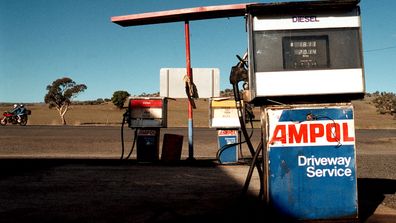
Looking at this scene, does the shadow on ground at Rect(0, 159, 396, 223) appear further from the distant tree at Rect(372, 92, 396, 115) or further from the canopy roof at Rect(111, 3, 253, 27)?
the distant tree at Rect(372, 92, 396, 115)

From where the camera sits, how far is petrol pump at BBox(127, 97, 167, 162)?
10.1 meters

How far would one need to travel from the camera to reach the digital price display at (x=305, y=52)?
4.29 meters

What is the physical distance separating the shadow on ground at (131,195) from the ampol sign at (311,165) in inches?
11.7

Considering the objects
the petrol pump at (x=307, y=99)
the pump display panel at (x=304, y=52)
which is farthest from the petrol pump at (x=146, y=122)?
the pump display panel at (x=304, y=52)

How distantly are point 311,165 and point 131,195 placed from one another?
2.87m

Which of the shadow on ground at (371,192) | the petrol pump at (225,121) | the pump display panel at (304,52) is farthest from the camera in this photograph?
the petrol pump at (225,121)

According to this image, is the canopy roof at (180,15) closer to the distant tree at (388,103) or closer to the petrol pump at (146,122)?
the petrol pump at (146,122)

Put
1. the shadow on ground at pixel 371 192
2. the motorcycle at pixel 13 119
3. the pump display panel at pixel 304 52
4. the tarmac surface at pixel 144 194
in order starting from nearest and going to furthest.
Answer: the pump display panel at pixel 304 52, the tarmac surface at pixel 144 194, the shadow on ground at pixel 371 192, the motorcycle at pixel 13 119

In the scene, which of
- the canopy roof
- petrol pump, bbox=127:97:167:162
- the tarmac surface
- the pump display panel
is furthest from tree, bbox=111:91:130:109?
the pump display panel

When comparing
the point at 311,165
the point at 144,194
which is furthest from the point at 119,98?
the point at 311,165

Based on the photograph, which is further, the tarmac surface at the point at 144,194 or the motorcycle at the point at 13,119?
the motorcycle at the point at 13,119

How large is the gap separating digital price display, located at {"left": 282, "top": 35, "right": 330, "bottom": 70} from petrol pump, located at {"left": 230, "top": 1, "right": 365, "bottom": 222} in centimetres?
1

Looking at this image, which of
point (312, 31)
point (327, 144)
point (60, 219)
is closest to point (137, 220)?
point (60, 219)

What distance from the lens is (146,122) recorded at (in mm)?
10195
